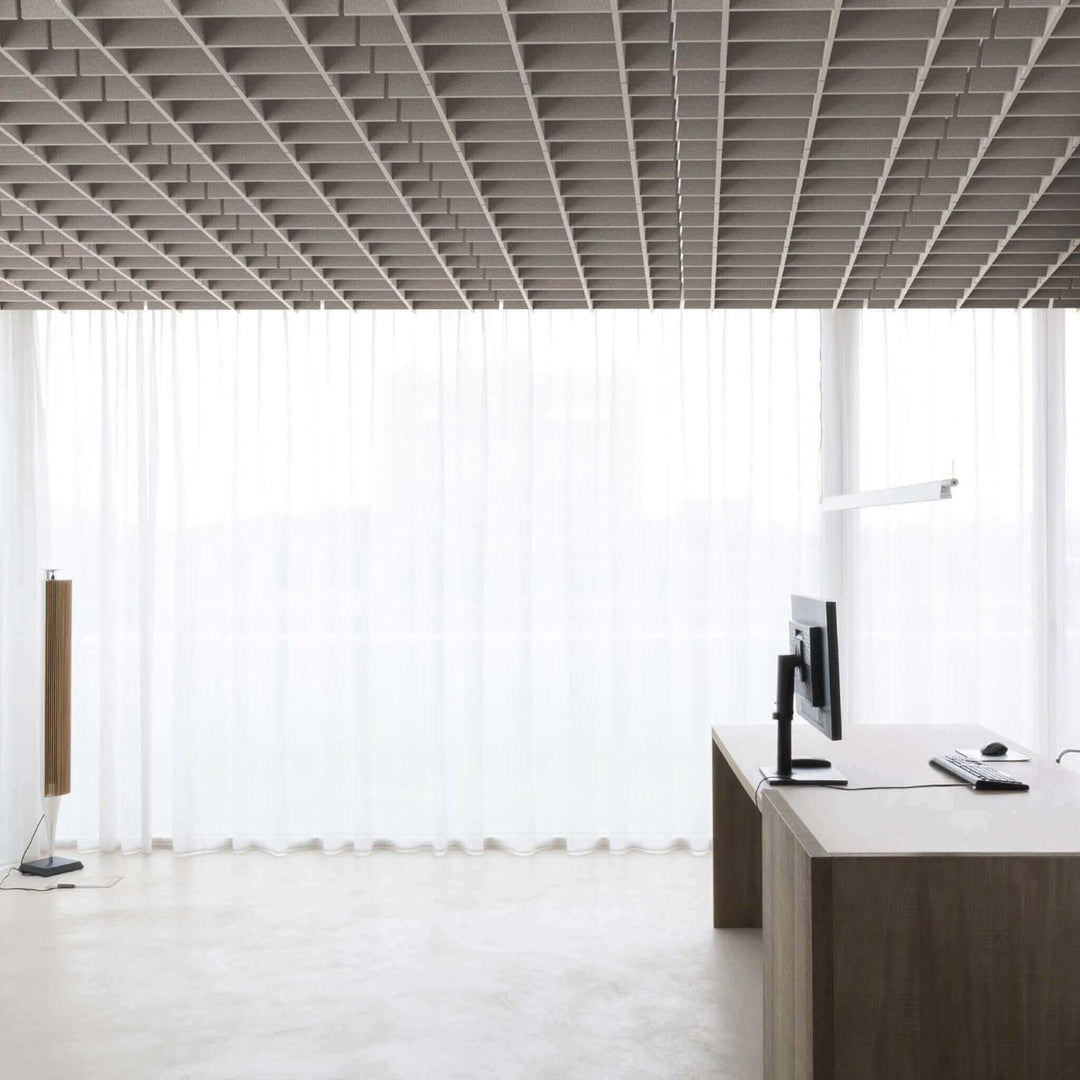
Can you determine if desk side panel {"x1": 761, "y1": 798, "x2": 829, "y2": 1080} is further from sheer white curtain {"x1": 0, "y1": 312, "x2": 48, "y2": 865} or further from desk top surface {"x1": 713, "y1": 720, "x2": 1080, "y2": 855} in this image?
sheer white curtain {"x1": 0, "y1": 312, "x2": 48, "y2": 865}

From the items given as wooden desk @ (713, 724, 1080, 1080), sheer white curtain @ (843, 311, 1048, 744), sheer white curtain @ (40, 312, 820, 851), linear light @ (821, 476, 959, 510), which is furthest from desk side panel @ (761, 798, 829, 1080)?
sheer white curtain @ (843, 311, 1048, 744)

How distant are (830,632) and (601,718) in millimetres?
2360

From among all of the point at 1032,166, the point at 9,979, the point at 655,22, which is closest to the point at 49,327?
the point at 9,979

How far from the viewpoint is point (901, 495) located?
3635 millimetres

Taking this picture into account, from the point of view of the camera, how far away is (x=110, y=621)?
18.7ft

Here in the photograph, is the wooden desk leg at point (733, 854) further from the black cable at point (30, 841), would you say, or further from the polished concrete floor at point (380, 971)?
the black cable at point (30, 841)

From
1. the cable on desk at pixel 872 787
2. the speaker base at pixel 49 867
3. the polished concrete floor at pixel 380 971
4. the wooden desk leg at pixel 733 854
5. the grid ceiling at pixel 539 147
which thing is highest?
the grid ceiling at pixel 539 147

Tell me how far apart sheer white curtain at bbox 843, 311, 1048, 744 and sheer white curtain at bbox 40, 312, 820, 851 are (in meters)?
0.45

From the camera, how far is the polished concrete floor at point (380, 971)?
342 centimetres

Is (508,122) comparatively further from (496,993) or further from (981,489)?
(981,489)

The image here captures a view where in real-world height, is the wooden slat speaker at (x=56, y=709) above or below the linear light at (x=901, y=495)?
below

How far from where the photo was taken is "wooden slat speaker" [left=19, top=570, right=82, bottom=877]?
5.28 meters

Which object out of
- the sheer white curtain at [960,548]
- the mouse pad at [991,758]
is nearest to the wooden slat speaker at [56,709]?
the sheer white curtain at [960,548]

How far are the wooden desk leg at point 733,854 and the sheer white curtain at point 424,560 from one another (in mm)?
850
